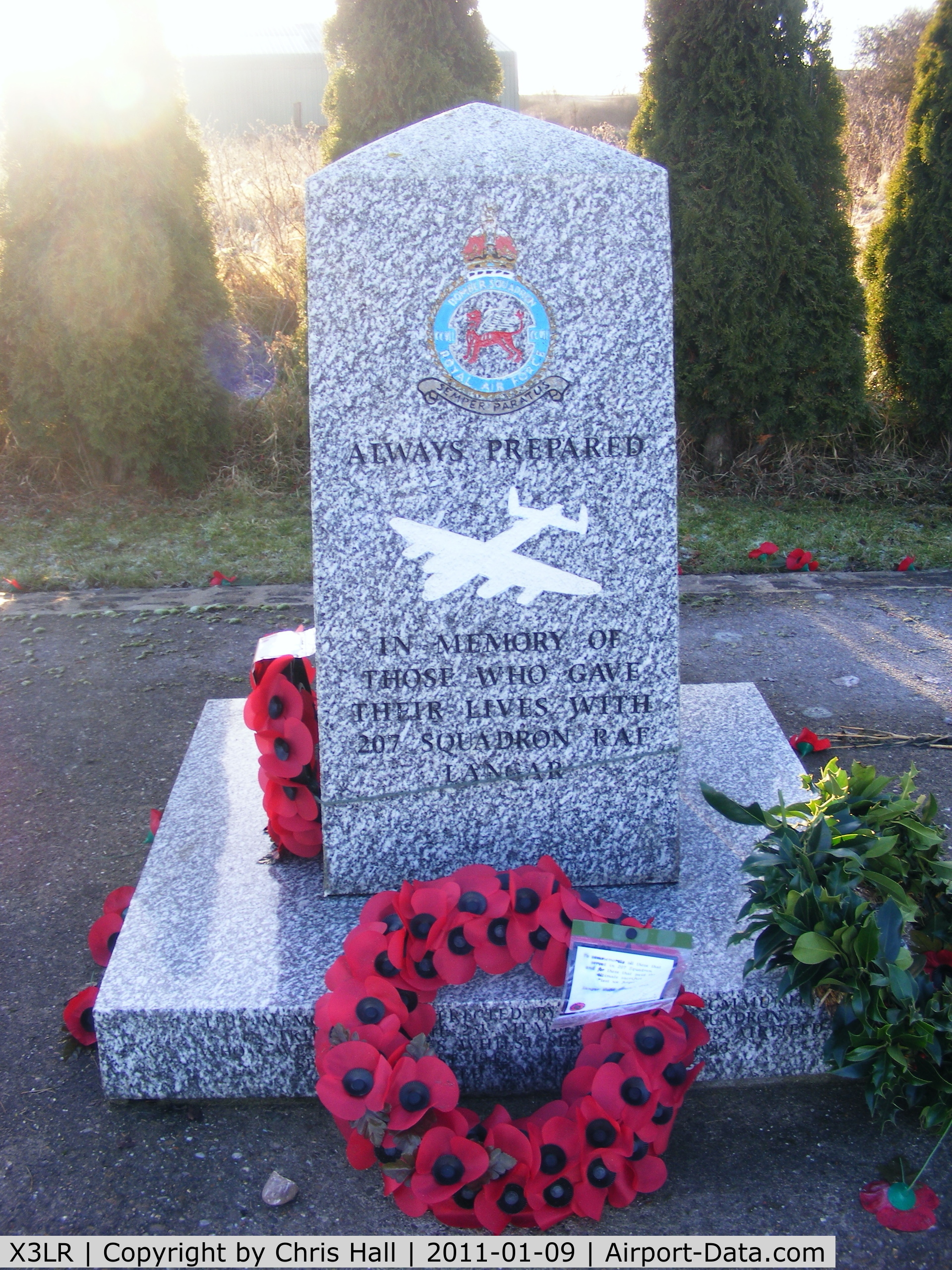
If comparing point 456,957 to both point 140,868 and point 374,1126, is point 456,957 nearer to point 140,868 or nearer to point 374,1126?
point 374,1126

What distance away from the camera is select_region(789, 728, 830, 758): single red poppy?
10.1ft

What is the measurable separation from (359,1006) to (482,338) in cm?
131

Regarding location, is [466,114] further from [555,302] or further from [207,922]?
[207,922]

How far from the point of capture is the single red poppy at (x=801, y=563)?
489 centimetres

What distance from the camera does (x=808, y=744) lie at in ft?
10.1

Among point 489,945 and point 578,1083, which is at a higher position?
point 489,945

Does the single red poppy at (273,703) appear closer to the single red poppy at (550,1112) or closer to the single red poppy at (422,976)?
the single red poppy at (422,976)

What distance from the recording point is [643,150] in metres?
6.00

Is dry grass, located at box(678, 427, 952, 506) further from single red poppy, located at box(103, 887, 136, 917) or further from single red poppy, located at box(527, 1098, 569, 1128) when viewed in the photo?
single red poppy, located at box(527, 1098, 569, 1128)

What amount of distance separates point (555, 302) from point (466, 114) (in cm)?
47

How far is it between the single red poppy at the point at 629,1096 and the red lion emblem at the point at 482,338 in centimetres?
137

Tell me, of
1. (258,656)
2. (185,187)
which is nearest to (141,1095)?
(258,656)

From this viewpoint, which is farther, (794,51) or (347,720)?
(794,51)

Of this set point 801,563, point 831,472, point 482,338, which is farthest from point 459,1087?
point 831,472
